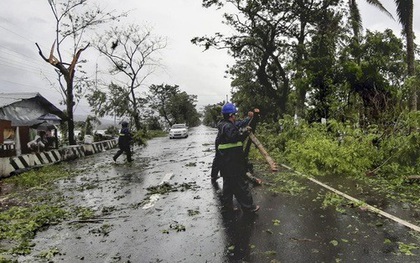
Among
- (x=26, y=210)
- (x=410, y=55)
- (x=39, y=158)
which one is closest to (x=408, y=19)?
(x=410, y=55)

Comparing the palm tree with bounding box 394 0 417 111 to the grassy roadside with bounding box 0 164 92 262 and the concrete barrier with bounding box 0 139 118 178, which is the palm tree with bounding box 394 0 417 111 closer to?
the grassy roadside with bounding box 0 164 92 262

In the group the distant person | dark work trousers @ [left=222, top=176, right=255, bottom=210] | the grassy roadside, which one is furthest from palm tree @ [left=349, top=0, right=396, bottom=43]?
the distant person

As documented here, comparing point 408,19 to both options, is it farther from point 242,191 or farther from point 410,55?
point 242,191

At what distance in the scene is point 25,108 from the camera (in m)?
20.8

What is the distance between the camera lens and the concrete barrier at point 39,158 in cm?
1215

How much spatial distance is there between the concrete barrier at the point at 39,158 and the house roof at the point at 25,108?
13.2 ft

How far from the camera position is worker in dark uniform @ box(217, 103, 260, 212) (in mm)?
6105

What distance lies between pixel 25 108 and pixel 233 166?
1922cm

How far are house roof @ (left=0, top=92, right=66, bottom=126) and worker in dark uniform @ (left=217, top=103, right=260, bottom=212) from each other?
16.5 metres

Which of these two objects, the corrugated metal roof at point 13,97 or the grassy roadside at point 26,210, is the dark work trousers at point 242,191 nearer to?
the grassy roadside at point 26,210

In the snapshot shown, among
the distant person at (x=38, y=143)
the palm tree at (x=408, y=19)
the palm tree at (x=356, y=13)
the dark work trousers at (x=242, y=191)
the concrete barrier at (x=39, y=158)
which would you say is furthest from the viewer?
the palm tree at (x=356, y=13)

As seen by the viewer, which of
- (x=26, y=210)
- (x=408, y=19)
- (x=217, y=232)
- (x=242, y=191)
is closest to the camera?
(x=217, y=232)

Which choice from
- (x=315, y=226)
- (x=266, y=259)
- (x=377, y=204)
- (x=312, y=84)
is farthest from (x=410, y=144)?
(x=312, y=84)

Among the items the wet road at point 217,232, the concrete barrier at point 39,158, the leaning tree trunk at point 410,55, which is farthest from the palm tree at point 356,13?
the concrete barrier at point 39,158
